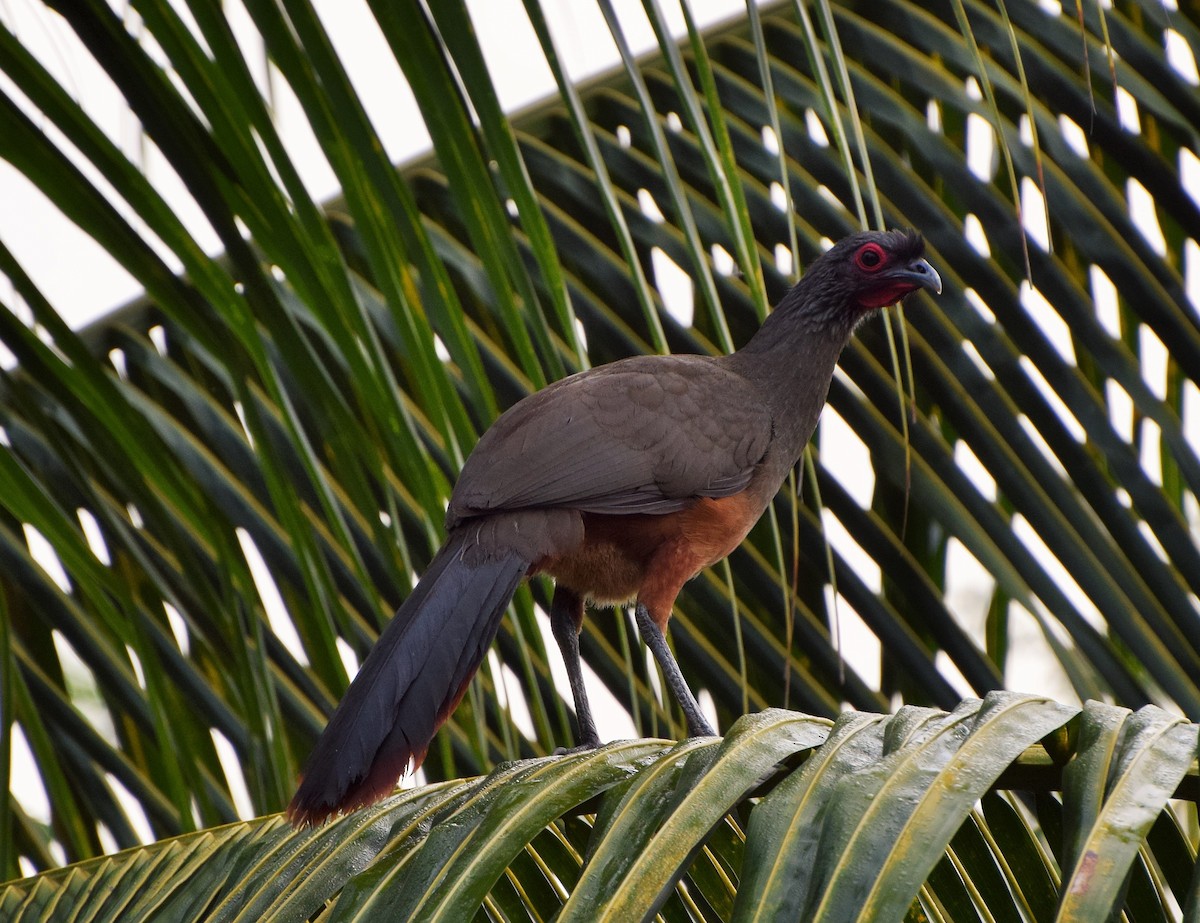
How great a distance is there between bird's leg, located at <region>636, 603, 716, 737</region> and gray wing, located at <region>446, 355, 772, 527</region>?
9.8 inches

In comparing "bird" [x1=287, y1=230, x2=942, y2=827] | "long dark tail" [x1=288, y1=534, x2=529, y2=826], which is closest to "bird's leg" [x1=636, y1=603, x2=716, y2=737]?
"bird" [x1=287, y1=230, x2=942, y2=827]

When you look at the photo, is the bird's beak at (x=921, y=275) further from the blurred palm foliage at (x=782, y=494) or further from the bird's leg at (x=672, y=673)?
the bird's leg at (x=672, y=673)

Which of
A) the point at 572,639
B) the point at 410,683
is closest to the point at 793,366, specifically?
the point at 572,639

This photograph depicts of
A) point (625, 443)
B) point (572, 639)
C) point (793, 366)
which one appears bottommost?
point (572, 639)

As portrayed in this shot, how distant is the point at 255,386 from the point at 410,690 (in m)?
1.09

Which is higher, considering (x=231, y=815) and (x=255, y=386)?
(x=255, y=386)

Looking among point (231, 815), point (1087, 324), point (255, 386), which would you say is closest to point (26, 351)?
point (255, 386)

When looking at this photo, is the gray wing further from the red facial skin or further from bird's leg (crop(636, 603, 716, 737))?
the red facial skin

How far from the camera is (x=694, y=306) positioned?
3287mm

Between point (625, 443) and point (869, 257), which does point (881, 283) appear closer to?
point (869, 257)

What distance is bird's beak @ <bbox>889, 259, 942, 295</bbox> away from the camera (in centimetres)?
311

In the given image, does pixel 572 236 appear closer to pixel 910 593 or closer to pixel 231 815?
pixel 910 593

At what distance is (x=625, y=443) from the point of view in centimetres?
305

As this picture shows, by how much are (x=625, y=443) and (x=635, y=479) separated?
0.27 feet
